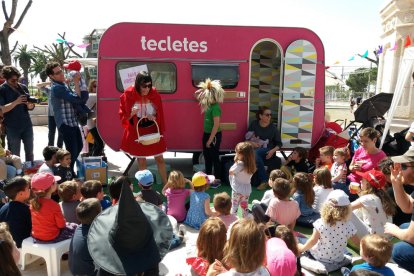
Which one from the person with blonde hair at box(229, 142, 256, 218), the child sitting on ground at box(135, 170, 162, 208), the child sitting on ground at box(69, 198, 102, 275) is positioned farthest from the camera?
the person with blonde hair at box(229, 142, 256, 218)

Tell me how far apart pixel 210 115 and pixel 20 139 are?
3171 mm

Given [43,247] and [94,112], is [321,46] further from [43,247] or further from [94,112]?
[43,247]

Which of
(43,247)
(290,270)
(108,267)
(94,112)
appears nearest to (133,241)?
(108,267)

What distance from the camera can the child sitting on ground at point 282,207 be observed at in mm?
3988

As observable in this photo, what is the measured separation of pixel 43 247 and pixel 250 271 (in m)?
2.11

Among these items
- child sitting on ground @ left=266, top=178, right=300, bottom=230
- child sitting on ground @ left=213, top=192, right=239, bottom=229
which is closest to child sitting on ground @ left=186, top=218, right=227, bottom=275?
child sitting on ground @ left=213, top=192, right=239, bottom=229

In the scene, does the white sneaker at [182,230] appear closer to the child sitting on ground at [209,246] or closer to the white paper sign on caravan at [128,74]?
the child sitting on ground at [209,246]

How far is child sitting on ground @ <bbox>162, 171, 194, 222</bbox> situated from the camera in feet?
15.3

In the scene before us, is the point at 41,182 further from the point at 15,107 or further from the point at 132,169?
the point at 132,169

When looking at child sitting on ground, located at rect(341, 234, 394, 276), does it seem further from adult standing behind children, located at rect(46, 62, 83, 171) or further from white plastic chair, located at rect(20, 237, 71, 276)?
adult standing behind children, located at rect(46, 62, 83, 171)

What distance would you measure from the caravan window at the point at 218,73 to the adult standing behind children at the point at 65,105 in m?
2.06

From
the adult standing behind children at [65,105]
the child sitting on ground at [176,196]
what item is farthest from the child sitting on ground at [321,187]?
the adult standing behind children at [65,105]

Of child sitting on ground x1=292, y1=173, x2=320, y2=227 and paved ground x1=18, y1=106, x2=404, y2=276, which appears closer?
paved ground x1=18, y1=106, x2=404, y2=276

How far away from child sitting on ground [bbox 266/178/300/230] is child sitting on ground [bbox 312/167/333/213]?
71cm
